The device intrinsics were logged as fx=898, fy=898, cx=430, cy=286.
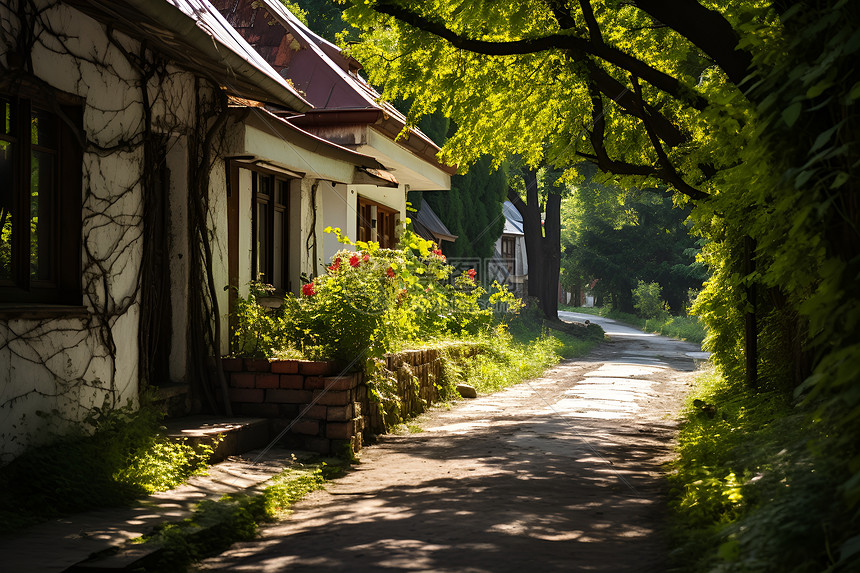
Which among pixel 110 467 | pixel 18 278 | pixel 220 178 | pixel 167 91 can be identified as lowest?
pixel 110 467

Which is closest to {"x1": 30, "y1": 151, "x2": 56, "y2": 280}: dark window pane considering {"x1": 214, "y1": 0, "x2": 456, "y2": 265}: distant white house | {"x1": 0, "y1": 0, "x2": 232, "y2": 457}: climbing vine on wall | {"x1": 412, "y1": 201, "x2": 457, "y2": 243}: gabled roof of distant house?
{"x1": 0, "y1": 0, "x2": 232, "y2": 457}: climbing vine on wall

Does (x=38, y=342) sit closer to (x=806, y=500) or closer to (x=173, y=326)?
(x=173, y=326)

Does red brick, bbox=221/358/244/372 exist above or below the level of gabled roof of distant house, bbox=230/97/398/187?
below

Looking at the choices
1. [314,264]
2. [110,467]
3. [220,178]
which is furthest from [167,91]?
[314,264]

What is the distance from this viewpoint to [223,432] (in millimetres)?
7707

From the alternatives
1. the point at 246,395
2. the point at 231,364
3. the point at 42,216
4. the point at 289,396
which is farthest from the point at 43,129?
the point at 289,396

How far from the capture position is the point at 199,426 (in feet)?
26.0

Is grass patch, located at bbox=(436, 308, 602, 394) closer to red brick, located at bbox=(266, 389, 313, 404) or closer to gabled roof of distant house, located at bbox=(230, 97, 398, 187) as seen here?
gabled roof of distant house, located at bbox=(230, 97, 398, 187)

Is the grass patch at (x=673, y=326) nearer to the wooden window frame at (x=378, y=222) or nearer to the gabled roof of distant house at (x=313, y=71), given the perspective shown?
the wooden window frame at (x=378, y=222)

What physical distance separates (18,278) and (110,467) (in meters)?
1.53

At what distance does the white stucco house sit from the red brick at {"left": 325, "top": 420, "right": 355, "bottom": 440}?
1262 millimetres

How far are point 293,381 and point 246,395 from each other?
1.68 feet

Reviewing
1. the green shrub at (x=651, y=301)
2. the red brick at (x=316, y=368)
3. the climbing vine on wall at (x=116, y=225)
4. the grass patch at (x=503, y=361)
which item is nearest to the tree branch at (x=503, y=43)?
the climbing vine on wall at (x=116, y=225)

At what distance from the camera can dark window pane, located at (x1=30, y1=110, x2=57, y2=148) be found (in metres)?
6.73
